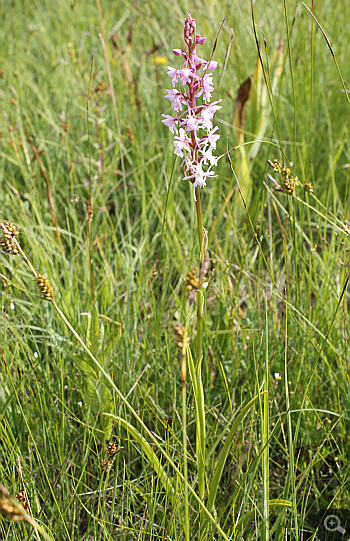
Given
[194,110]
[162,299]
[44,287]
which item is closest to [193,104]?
[194,110]

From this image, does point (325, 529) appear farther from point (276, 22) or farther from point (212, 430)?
point (276, 22)

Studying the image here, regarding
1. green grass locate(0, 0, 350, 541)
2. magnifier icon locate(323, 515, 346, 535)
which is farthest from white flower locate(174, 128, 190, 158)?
magnifier icon locate(323, 515, 346, 535)

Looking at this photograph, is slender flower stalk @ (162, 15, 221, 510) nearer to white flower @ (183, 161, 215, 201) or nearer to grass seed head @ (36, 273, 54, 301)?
white flower @ (183, 161, 215, 201)

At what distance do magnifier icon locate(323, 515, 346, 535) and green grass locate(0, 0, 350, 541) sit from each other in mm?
55

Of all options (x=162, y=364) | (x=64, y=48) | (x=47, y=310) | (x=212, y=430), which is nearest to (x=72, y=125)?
(x=64, y=48)

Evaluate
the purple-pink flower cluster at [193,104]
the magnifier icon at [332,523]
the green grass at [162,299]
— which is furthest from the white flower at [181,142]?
the magnifier icon at [332,523]

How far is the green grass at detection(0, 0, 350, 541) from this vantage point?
109 centimetres

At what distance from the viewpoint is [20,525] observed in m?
1.01

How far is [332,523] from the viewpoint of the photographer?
109 cm

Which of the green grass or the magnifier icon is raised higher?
the green grass

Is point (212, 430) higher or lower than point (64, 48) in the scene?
lower

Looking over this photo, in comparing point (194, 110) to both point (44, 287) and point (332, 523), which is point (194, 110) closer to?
point (44, 287)

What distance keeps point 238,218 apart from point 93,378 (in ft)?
4.02

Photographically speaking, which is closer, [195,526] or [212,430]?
[195,526]
